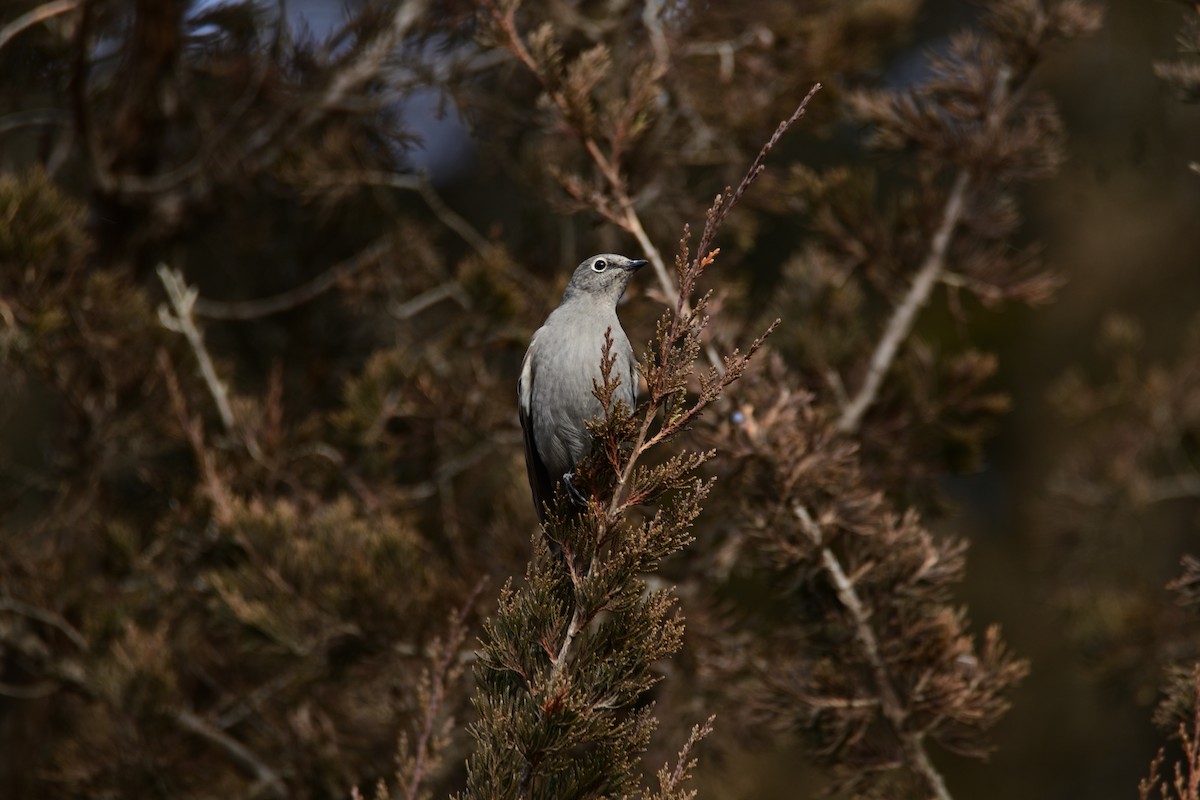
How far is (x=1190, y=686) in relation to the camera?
292 centimetres

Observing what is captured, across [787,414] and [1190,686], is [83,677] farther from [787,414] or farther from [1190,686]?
[1190,686]

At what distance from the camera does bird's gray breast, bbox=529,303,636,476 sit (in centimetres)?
350

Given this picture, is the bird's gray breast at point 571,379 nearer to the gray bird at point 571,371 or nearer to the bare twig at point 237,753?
the gray bird at point 571,371

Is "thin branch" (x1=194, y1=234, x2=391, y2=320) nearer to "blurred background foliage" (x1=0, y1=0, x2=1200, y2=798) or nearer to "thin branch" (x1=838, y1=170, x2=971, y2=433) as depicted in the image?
"blurred background foliage" (x1=0, y1=0, x2=1200, y2=798)

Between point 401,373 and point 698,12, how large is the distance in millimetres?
2154

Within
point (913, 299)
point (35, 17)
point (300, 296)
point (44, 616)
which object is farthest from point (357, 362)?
point (913, 299)

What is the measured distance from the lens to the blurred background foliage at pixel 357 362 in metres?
4.02

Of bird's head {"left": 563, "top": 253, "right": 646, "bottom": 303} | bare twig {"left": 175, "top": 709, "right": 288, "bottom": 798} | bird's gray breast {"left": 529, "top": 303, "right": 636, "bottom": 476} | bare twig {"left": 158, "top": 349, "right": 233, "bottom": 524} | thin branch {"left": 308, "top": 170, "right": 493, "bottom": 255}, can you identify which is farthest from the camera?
thin branch {"left": 308, "top": 170, "right": 493, "bottom": 255}

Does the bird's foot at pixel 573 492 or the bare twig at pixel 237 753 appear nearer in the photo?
the bird's foot at pixel 573 492

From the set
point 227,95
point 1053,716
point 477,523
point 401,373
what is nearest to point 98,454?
point 401,373

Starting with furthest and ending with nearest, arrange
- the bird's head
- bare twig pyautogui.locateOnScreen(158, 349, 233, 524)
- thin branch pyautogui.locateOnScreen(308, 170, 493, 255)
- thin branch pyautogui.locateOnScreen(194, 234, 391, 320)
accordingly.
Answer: thin branch pyautogui.locateOnScreen(194, 234, 391, 320)
thin branch pyautogui.locateOnScreen(308, 170, 493, 255)
bare twig pyautogui.locateOnScreen(158, 349, 233, 524)
the bird's head

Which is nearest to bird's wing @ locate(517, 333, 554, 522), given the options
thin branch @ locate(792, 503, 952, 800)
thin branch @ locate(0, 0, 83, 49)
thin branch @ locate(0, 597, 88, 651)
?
thin branch @ locate(792, 503, 952, 800)

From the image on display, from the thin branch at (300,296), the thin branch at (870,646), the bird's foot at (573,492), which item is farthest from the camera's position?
the thin branch at (300,296)

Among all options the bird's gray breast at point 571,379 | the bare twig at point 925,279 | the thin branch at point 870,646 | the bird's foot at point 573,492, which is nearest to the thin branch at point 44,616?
the bird's gray breast at point 571,379
